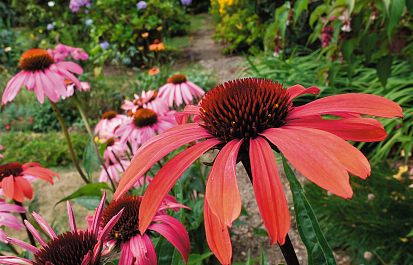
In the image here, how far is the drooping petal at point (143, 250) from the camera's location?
482 mm

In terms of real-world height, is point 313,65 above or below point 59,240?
below

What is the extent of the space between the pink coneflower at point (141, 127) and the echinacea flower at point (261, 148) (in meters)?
0.66

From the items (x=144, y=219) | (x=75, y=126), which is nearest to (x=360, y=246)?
(x=144, y=219)

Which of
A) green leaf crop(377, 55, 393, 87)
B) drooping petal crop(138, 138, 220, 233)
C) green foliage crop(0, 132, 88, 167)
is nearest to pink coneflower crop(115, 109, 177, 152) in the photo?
drooping petal crop(138, 138, 220, 233)

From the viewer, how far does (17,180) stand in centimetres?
91

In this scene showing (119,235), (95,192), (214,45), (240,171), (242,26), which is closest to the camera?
(119,235)

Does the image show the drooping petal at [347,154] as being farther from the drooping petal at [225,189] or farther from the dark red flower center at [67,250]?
the dark red flower center at [67,250]

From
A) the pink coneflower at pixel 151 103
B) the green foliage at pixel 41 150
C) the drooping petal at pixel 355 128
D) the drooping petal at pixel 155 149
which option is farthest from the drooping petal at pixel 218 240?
the green foliage at pixel 41 150

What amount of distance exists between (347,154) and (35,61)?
127cm

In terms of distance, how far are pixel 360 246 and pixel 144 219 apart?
140 centimetres

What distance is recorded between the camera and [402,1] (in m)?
0.87

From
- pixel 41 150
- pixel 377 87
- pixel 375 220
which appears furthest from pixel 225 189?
pixel 41 150

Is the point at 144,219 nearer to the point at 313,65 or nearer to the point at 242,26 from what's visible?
the point at 313,65

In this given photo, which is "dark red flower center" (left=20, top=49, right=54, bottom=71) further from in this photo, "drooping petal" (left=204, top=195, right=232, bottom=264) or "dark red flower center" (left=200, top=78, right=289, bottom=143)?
"drooping petal" (left=204, top=195, right=232, bottom=264)
